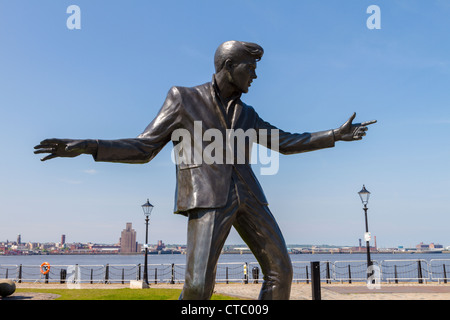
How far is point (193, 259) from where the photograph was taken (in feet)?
10.4

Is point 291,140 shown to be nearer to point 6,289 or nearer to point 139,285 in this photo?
point 6,289

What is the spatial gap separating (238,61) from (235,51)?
0.09 m

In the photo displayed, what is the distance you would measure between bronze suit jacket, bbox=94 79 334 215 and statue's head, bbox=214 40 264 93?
179 millimetres

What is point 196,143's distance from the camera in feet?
11.3

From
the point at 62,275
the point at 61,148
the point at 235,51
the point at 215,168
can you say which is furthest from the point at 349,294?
the point at 62,275

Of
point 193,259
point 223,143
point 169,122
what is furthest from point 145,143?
point 193,259

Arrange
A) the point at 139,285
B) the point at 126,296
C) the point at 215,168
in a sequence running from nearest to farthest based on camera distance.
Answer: the point at 215,168 < the point at 126,296 < the point at 139,285

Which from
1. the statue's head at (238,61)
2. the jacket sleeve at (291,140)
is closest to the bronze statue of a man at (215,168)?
the statue's head at (238,61)

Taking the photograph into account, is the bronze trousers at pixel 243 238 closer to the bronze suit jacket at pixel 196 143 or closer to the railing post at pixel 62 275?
the bronze suit jacket at pixel 196 143

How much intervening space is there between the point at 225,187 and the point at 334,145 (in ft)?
4.08

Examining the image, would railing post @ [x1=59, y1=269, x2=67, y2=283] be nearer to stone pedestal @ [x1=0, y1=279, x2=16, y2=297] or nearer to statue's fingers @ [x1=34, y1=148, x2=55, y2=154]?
stone pedestal @ [x1=0, y1=279, x2=16, y2=297]

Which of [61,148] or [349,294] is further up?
[61,148]
